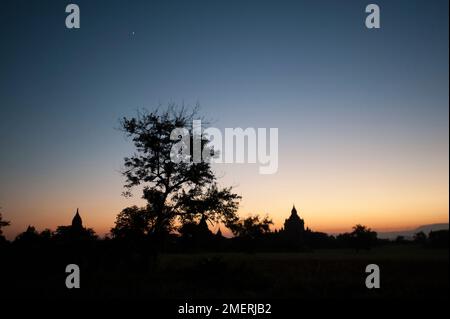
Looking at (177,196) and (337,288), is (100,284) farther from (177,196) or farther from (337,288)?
(337,288)

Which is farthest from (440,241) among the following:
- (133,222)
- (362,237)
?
(133,222)

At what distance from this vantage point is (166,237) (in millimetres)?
25625

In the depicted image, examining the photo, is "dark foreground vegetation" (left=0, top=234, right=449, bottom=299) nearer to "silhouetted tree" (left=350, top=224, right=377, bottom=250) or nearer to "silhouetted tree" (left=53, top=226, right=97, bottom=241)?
"silhouetted tree" (left=53, top=226, right=97, bottom=241)

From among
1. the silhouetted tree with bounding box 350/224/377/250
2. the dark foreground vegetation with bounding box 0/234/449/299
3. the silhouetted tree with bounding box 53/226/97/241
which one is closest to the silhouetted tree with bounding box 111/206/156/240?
the dark foreground vegetation with bounding box 0/234/449/299

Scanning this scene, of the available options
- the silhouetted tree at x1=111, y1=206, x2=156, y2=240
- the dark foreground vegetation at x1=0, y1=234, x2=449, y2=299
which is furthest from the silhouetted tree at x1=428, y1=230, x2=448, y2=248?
the silhouetted tree at x1=111, y1=206, x2=156, y2=240

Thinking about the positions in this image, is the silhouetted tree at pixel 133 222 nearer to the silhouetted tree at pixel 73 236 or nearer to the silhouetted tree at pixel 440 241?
the silhouetted tree at pixel 73 236

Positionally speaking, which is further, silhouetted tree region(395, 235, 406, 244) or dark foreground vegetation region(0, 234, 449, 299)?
silhouetted tree region(395, 235, 406, 244)

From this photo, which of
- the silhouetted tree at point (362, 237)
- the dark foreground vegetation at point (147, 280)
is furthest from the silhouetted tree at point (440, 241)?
the dark foreground vegetation at point (147, 280)

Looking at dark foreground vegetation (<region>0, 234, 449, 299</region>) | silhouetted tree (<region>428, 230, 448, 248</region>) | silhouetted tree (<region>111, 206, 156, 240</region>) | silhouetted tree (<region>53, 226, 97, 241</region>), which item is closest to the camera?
dark foreground vegetation (<region>0, 234, 449, 299</region>)

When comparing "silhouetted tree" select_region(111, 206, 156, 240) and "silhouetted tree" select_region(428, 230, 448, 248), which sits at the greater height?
"silhouetted tree" select_region(111, 206, 156, 240)

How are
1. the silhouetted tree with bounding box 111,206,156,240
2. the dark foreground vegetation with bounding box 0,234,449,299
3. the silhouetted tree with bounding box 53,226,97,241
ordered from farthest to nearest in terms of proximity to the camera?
the silhouetted tree with bounding box 53,226,97,241 < the silhouetted tree with bounding box 111,206,156,240 < the dark foreground vegetation with bounding box 0,234,449,299
